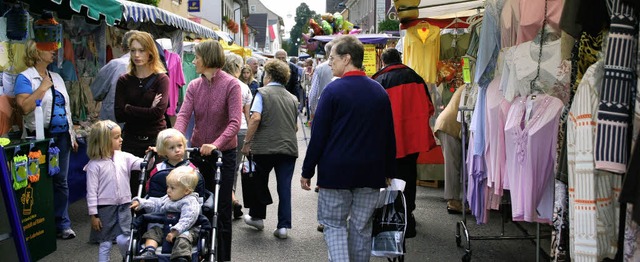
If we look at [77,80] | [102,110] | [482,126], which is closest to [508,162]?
[482,126]

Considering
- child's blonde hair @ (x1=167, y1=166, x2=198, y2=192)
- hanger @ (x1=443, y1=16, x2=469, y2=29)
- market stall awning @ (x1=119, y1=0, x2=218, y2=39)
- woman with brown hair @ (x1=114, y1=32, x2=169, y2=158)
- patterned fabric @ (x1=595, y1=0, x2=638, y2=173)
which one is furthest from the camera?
market stall awning @ (x1=119, y1=0, x2=218, y2=39)

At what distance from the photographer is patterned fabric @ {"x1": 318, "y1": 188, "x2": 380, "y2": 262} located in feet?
16.4

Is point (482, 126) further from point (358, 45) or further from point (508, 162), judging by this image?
point (358, 45)

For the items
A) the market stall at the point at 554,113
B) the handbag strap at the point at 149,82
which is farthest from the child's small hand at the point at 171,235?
the market stall at the point at 554,113

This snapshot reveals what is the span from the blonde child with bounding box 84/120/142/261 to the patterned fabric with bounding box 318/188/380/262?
1682mm

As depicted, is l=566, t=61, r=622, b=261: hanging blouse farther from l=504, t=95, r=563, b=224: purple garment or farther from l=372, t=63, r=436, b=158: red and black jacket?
l=372, t=63, r=436, b=158: red and black jacket

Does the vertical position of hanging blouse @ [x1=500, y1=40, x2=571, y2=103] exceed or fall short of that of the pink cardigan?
it exceeds it

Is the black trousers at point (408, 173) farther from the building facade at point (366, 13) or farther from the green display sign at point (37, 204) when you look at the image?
the building facade at point (366, 13)

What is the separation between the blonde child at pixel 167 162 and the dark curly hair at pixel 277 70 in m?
2.40

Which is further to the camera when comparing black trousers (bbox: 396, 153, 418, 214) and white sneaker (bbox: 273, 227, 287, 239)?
white sneaker (bbox: 273, 227, 287, 239)

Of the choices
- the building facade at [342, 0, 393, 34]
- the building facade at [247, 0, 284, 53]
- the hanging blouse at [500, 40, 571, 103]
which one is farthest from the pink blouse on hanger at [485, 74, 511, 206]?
the building facade at [247, 0, 284, 53]

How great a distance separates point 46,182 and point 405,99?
360 cm

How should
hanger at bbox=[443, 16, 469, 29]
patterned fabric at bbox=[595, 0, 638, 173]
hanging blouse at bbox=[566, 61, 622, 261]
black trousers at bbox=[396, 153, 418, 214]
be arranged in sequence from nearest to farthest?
patterned fabric at bbox=[595, 0, 638, 173] → hanging blouse at bbox=[566, 61, 622, 261] → black trousers at bbox=[396, 153, 418, 214] → hanger at bbox=[443, 16, 469, 29]

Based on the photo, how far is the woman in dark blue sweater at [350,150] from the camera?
Result: 4.87 m
